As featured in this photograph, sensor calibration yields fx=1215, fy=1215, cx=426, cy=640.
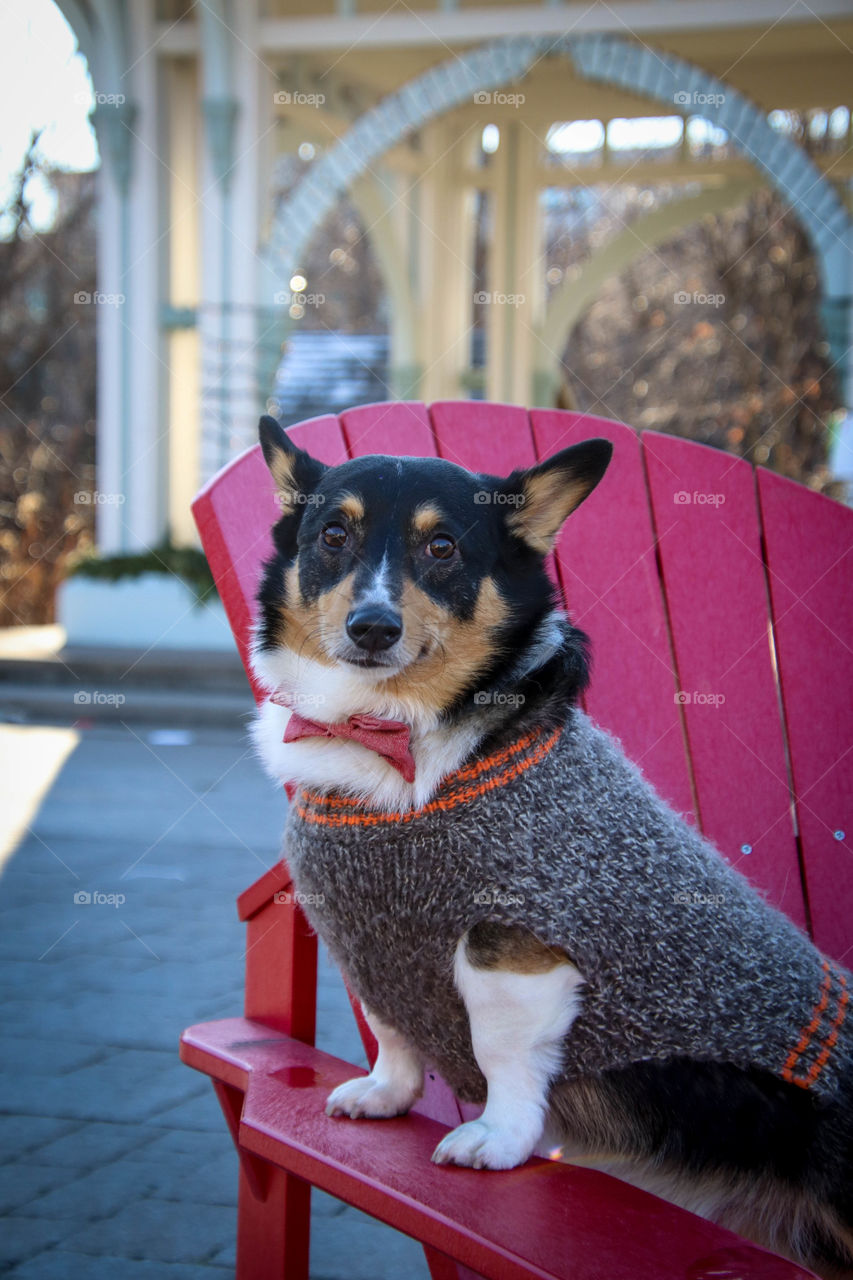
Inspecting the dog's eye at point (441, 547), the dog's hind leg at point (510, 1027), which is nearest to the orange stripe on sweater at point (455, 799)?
the dog's hind leg at point (510, 1027)

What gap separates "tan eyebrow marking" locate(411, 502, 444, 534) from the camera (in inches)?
61.4

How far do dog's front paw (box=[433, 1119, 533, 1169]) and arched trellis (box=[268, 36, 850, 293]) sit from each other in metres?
7.22

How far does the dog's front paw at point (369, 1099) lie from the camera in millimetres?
1544

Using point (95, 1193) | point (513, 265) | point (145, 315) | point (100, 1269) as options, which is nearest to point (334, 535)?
point (100, 1269)

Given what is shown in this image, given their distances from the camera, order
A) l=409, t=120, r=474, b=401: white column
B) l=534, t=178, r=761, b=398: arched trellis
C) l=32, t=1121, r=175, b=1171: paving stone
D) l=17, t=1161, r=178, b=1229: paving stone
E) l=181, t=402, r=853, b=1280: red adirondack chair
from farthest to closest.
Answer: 1. l=409, t=120, r=474, b=401: white column
2. l=534, t=178, r=761, b=398: arched trellis
3. l=32, t=1121, r=175, b=1171: paving stone
4. l=17, t=1161, r=178, b=1229: paving stone
5. l=181, t=402, r=853, b=1280: red adirondack chair

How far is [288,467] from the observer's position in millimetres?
1697

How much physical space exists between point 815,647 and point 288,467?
3.21 feet

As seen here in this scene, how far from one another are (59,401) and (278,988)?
15.0m

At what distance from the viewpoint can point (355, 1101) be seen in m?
1.55

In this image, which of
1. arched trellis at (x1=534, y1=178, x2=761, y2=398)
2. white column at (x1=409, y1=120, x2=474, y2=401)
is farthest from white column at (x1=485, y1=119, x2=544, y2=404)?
white column at (x1=409, y1=120, x2=474, y2=401)

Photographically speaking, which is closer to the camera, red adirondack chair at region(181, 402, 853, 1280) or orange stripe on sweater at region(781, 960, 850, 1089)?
orange stripe on sweater at region(781, 960, 850, 1089)

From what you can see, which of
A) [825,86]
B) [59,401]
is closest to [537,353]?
[825,86]

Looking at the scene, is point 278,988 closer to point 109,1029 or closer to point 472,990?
point 472,990

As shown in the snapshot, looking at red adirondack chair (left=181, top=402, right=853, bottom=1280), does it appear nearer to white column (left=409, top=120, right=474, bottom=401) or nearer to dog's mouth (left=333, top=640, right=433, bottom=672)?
dog's mouth (left=333, top=640, right=433, bottom=672)
